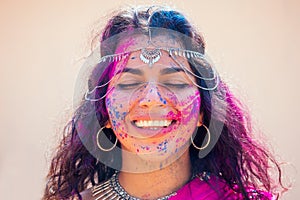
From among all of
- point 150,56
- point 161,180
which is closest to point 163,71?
point 150,56

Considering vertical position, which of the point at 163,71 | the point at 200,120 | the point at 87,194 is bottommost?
the point at 87,194

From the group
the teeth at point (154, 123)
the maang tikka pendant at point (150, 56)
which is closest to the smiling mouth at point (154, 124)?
the teeth at point (154, 123)

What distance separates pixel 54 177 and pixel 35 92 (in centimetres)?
62

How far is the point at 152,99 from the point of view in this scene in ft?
3.05

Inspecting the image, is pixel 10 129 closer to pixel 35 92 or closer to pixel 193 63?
pixel 35 92

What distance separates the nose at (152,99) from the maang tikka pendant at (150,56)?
0.18 feet

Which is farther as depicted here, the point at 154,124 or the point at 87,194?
the point at 87,194

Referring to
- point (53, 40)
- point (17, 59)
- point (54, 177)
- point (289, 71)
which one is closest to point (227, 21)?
point (289, 71)

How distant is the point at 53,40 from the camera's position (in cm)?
173

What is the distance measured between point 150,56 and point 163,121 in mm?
127

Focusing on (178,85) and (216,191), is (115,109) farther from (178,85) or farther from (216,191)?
(216,191)

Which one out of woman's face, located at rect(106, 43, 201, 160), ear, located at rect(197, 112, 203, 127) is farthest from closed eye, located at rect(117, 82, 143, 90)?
ear, located at rect(197, 112, 203, 127)

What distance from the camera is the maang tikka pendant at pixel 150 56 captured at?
0.96 meters

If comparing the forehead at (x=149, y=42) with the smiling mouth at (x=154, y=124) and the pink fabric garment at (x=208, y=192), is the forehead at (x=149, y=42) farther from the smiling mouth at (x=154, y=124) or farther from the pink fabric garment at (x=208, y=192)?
the pink fabric garment at (x=208, y=192)
